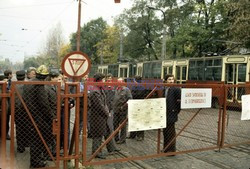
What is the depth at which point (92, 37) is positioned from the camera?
53531 mm

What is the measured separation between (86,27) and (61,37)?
1480cm

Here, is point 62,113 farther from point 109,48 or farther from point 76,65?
point 109,48

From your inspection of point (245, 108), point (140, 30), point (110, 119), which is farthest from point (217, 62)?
point (140, 30)

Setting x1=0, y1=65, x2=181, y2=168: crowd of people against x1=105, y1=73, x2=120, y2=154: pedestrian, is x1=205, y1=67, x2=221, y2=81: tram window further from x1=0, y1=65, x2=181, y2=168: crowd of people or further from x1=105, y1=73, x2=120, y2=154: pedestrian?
x1=105, y1=73, x2=120, y2=154: pedestrian

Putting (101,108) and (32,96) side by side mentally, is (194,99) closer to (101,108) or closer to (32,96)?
(101,108)

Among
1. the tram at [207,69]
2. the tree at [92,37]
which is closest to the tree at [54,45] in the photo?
the tree at [92,37]

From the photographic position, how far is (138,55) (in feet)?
Answer: 127

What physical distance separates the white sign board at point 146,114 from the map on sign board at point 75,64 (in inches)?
41.8

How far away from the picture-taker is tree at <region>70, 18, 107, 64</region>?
53625mm

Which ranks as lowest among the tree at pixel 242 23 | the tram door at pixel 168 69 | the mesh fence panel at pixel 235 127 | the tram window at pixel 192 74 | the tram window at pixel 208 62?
the mesh fence panel at pixel 235 127

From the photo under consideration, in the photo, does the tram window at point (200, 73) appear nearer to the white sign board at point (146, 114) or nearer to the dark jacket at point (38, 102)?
the white sign board at point (146, 114)

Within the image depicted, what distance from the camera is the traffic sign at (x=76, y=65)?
523cm

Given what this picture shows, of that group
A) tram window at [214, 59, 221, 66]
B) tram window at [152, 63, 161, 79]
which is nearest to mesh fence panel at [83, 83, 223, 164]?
tram window at [214, 59, 221, 66]

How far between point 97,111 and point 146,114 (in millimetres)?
1083
